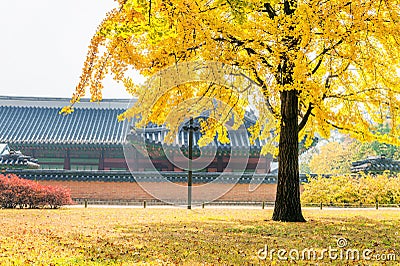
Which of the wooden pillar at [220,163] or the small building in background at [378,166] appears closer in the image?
the small building in background at [378,166]

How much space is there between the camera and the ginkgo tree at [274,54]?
9.65 m

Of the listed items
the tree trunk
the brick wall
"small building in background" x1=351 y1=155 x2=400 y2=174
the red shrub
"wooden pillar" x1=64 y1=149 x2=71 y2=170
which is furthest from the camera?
"wooden pillar" x1=64 y1=149 x2=71 y2=170

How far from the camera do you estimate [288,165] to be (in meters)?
12.5

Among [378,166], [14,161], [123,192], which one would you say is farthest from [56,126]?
[378,166]

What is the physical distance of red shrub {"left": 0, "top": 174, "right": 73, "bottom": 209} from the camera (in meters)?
17.4

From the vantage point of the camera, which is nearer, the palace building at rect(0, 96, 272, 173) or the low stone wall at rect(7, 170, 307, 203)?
the low stone wall at rect(7, 170, 307, 203)

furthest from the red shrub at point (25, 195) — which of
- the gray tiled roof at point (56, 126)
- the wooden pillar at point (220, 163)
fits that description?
the wooden pillar at point (220, 163)

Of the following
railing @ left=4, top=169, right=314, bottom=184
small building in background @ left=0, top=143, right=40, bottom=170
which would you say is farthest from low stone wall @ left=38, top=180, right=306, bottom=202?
small building in background @ left=0, top=143, right=40, bottom=170

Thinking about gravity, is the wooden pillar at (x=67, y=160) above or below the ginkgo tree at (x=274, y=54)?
below

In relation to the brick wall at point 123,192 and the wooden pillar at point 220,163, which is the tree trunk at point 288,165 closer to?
the brick wall at point 123,192

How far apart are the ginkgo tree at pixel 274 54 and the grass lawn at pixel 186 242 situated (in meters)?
2.35

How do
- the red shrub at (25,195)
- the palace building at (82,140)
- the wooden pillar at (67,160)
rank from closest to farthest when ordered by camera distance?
the red shrub at (25,195)
the palace building at (82,140)
the wooden pillar at (67,160)

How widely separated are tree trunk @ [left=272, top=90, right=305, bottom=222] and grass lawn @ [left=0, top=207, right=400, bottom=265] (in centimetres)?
78

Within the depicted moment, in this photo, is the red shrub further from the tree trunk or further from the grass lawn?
the tree trunk
